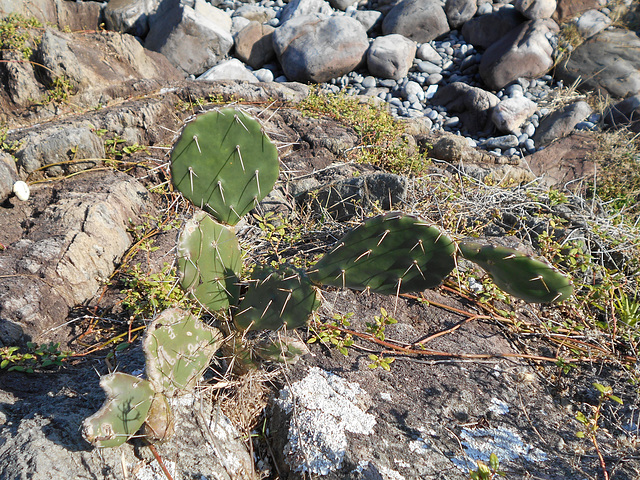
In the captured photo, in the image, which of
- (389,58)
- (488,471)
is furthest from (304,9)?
(488,471)

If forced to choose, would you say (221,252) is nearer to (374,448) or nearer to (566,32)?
(374,448)

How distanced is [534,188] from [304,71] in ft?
17.6

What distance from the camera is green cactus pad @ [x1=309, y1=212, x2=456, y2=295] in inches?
54.5

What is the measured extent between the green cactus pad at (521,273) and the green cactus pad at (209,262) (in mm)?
900

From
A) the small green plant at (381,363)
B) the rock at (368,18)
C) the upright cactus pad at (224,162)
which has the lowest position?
the rock at (368,18)

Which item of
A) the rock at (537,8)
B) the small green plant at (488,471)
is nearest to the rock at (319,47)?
the rock at (537,8)

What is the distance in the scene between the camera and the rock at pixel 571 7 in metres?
8.07

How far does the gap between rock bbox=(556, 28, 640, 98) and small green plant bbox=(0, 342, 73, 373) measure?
26.8 feet

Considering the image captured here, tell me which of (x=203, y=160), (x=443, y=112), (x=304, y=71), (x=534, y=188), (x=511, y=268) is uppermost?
(x=203, y=160)

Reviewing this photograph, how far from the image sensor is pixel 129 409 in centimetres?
133

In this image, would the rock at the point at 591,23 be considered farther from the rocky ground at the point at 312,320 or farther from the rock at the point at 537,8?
the rocky ground at the point at 312,320

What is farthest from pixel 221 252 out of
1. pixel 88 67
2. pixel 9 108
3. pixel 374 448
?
pixel 88 67

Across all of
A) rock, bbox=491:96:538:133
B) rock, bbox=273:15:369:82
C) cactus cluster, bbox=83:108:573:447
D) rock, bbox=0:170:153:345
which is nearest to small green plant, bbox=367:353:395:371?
cactus cluster, bbox=83:108:573:447

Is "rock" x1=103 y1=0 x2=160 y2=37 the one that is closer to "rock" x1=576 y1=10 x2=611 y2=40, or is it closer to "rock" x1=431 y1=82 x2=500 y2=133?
"rock" x1=431 y1=82 x2=500 y2=133
